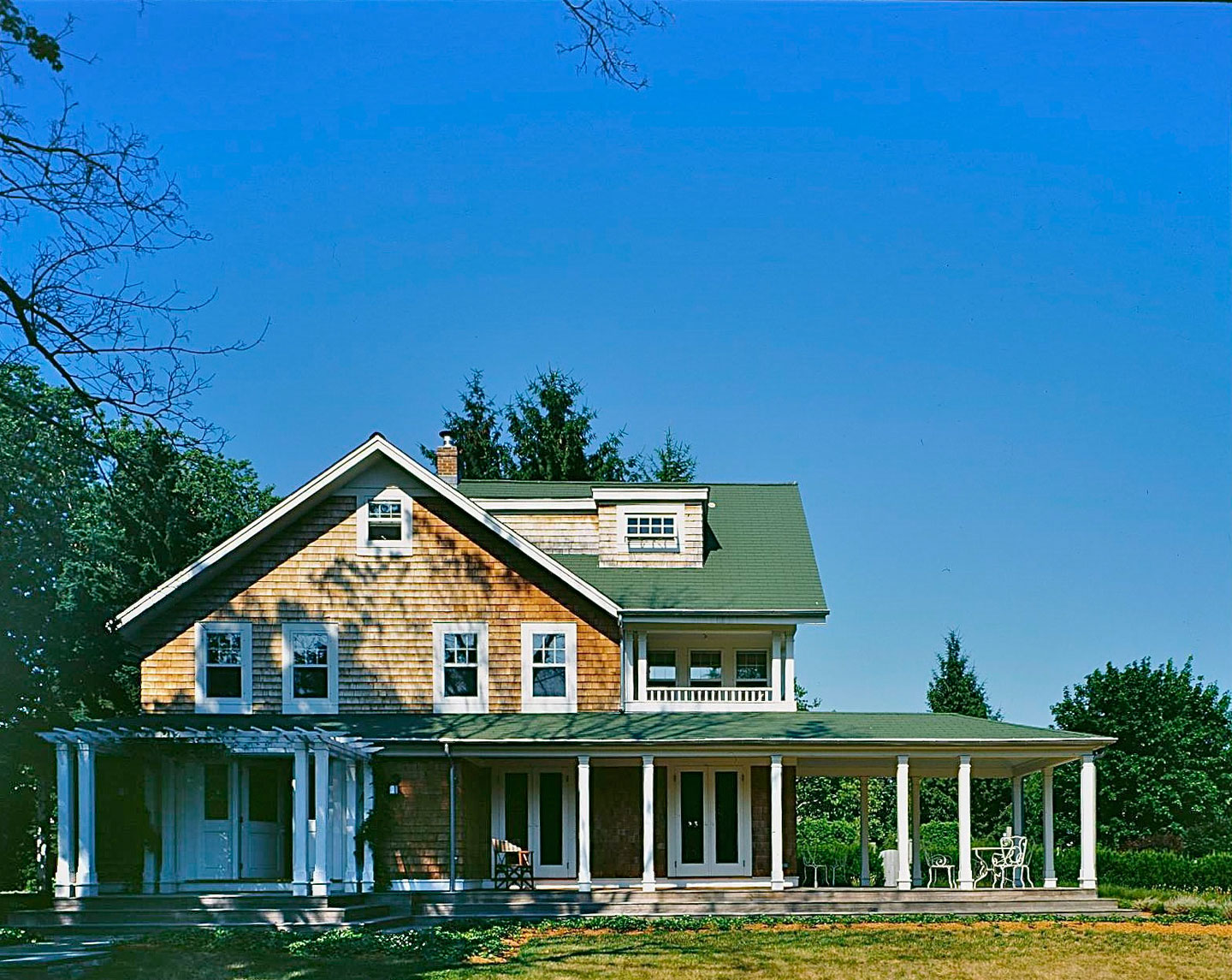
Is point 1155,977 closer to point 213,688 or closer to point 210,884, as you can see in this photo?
point 210,884

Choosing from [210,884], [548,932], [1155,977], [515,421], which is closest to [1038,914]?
[1155,977]

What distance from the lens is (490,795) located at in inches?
1153

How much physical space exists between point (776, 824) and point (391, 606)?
8300mm

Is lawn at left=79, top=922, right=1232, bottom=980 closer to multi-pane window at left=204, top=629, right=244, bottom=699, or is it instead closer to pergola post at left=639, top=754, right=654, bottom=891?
pergola post at left=639, top=754, right=654, bottom=891

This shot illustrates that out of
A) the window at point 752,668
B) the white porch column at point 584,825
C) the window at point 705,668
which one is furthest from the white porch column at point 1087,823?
the white porch column at point 584,825

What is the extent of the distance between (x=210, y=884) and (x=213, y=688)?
12.8 feet

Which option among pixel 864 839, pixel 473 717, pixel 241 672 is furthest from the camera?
pixel 864 839

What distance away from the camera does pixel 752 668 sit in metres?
31.0

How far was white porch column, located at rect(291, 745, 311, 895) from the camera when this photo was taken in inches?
957

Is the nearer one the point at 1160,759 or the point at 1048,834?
the point at 1048,834

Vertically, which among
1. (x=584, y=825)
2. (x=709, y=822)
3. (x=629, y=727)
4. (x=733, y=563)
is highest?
(x=733, y=563)

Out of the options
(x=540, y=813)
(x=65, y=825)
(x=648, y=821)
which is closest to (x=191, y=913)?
(x=65, y=825)

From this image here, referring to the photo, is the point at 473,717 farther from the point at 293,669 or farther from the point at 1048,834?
the point at 1048,834

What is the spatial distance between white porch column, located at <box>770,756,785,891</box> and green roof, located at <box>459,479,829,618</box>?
3461 millimetres
